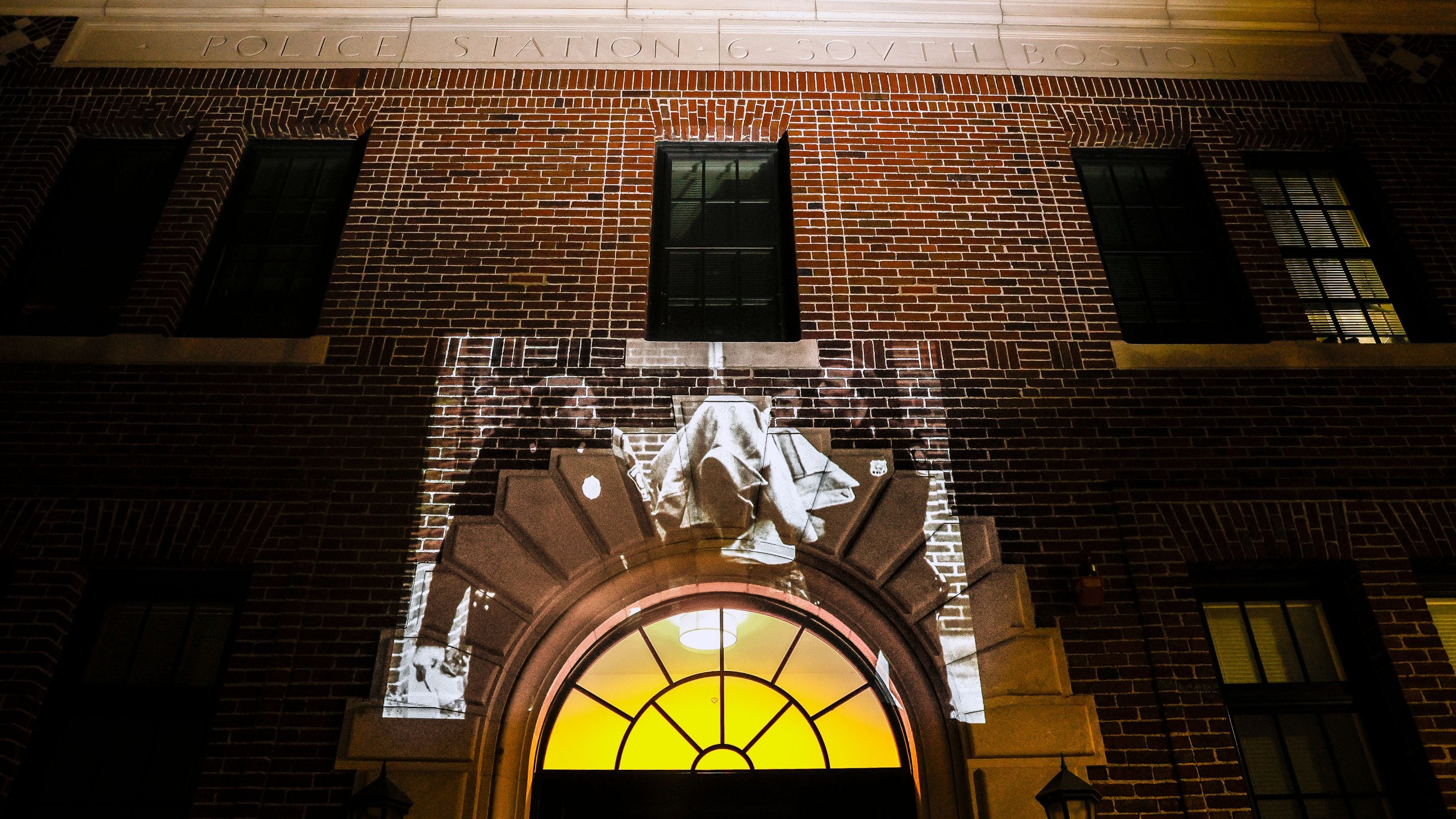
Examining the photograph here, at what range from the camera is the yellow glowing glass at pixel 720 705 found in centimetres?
491

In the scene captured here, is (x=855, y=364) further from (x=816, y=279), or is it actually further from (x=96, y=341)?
(x=96, y=341)

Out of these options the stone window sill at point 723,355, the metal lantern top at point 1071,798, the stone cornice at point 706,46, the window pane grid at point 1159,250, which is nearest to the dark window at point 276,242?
the stone cornice at point 706,46

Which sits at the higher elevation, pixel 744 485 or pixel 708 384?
pixel 708 384

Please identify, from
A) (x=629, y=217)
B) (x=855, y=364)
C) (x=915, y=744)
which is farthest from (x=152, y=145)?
(x=915, y=744)

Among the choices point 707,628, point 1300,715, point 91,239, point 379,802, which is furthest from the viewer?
point 91,239

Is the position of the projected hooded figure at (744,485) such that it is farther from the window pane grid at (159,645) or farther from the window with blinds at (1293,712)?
the window pane grid at (159,645)

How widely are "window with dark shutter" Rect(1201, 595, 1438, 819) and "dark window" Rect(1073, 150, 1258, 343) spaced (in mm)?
1966

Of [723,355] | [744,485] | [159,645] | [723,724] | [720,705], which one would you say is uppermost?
[723,355]

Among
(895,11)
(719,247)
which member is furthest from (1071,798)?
(895,11)

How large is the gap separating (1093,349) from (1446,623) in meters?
2.52

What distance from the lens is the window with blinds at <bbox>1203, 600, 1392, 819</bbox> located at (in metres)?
4.80

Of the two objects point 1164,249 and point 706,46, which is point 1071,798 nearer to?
point 1164,249

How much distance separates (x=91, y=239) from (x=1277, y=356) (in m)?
8.18

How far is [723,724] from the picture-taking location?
495cm
